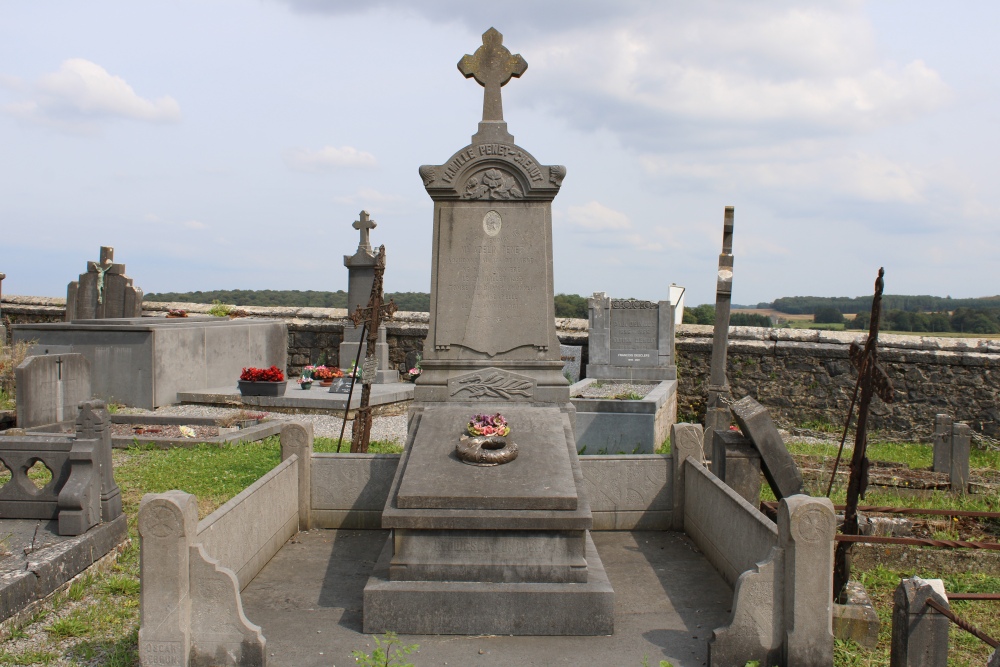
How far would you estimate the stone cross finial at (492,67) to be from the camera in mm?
7160

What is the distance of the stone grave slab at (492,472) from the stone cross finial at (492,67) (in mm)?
2764

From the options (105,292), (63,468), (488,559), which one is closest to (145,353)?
(105,292)

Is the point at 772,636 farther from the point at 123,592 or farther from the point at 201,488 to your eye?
the point at 201,488

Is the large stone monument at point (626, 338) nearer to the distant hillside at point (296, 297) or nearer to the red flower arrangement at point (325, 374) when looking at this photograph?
the red flower arrangement at point (325, 374)

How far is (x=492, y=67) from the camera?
7.18m

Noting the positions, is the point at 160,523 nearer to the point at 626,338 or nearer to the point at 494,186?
the point at 494,186

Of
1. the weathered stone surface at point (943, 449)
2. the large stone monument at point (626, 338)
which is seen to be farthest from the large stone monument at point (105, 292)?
the weathered stone surface at point (943, 449)

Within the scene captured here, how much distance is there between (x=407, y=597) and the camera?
4.79 m

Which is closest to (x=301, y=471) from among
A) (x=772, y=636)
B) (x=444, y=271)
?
(x=444, y=271)

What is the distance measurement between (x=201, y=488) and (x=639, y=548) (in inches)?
172

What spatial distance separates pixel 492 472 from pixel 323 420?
8.04 metres

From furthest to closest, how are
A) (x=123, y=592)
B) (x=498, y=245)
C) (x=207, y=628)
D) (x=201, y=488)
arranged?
(x=201, y=488) < (x=498, y=245) < (x=123, y=592) < (x=207, y=628)

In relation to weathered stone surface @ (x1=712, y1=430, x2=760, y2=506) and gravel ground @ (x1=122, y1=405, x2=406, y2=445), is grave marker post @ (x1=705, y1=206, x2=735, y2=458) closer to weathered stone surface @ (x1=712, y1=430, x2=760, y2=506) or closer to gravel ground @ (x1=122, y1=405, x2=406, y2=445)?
gravel ground @ (x1=122, y1=405, x2=406, y2=445)

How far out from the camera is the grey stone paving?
447cm
